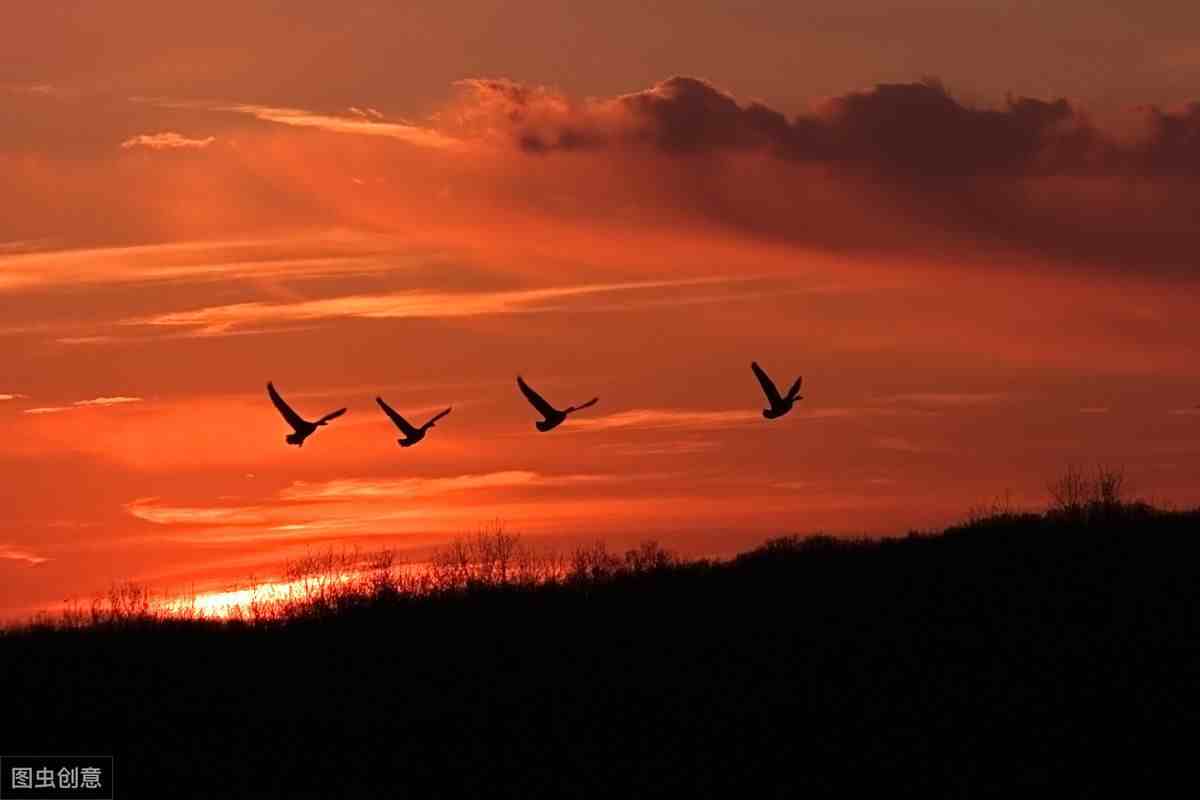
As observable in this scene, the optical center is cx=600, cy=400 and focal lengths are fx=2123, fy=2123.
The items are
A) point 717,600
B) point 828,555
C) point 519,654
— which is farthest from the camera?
point 828,555

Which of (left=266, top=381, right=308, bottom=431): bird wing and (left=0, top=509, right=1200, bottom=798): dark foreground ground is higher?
(left=266, top=381, right=308, bottom=431): bird wing

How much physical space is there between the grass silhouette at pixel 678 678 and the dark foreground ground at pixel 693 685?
0.25 feet

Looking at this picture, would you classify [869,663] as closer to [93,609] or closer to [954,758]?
[954,758]

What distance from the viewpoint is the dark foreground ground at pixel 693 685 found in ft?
132

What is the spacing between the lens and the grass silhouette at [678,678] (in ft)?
133

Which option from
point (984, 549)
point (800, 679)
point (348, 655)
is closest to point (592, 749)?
point (800, 679)

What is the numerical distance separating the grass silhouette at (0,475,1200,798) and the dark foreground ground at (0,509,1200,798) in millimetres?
75

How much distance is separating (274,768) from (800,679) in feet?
36.4

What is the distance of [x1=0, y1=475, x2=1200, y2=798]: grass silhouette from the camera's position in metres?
40.5

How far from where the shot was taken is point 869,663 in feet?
149

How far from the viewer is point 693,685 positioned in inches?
1769

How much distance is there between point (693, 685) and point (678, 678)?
72 cm

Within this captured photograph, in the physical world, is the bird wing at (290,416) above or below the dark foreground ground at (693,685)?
above

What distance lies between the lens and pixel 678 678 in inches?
1795
